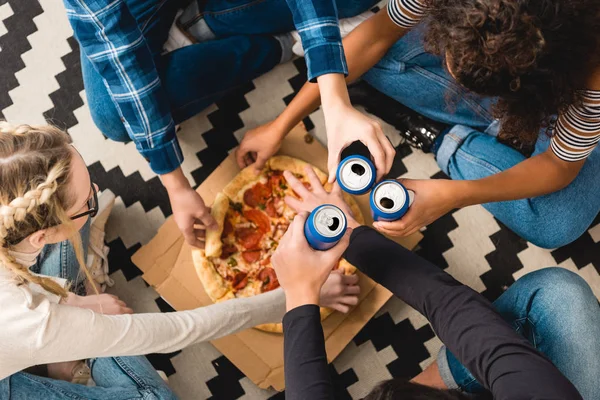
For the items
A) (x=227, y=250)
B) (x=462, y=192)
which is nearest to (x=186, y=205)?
(x=227, y=250)

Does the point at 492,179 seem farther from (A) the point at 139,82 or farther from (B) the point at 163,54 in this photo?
(B) the point at 163,54

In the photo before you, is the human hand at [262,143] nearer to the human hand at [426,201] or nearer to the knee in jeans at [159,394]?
the human hand at [426,201]

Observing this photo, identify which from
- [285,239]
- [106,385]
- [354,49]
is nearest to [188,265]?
[106,385]

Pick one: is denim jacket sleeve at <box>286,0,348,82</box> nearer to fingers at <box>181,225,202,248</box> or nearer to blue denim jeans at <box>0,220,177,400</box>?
fingers at <box>181,225,202,248</box>

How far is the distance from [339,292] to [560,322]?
596 mm

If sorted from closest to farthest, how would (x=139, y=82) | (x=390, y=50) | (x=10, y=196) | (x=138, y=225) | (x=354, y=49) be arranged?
(x=10, y=196) → (x=139, y=82) → (x=354, y=49) → (x=390, y=50) → (x=138, y=225)

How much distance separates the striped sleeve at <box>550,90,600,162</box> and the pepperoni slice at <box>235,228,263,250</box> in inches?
34.9

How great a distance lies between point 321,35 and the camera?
45.5 inches

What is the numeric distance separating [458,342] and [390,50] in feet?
2.99

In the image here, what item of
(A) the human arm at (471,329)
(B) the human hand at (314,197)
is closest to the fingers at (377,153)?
(A) the human arm at (471,329)

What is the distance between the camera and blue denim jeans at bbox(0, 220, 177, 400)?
134 centimetres

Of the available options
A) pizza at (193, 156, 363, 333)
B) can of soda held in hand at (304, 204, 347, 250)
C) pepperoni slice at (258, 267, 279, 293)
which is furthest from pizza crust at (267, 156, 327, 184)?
can of soda held in hand at (304, 204, 347, 250)

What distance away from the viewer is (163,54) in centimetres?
165

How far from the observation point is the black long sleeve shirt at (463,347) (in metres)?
0.97
